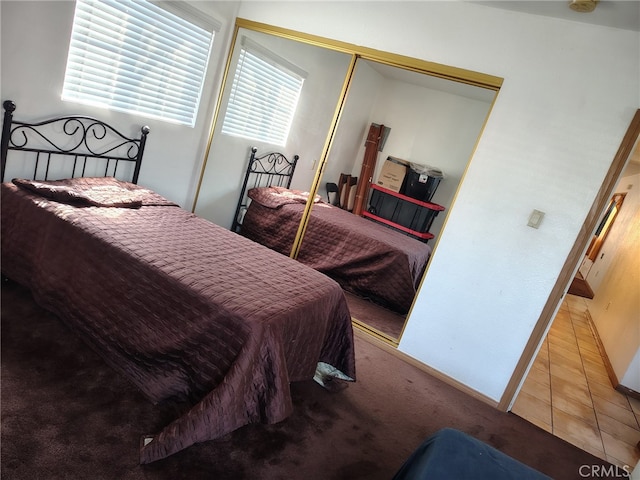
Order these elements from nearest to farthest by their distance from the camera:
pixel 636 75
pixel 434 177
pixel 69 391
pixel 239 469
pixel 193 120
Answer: pixel 239 469 → pixel 69 391 → pixel 636 75 → pixel 434 177 → pixel 193 120

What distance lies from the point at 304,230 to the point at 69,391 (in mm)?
2112

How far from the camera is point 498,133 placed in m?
2.55

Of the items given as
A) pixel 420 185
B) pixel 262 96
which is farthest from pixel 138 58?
pixel 420 185

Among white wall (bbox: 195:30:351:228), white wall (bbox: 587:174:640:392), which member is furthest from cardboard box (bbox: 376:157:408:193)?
white wall (bbox: 587:174:640:392)

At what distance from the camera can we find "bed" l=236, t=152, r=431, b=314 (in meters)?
3.29

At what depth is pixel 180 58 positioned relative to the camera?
3043mm

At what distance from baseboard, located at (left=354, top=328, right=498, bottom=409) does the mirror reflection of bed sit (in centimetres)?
6

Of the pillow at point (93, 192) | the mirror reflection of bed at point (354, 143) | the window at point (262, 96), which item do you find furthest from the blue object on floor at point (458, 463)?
the window at point (262, 96)

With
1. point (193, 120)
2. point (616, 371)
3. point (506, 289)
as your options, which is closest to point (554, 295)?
point (506, 289)

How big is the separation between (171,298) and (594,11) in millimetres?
2539

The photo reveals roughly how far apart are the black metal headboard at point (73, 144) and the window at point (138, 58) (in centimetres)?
16

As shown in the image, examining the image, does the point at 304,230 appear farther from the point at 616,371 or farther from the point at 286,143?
the point at 616,371

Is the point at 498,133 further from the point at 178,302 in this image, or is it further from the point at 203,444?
the point at 203,444

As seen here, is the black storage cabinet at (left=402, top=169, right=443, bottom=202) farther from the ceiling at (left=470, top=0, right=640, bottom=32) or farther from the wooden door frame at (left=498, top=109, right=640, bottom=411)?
the ceiling at (left=470, top=0, right=640, bottom=32)
